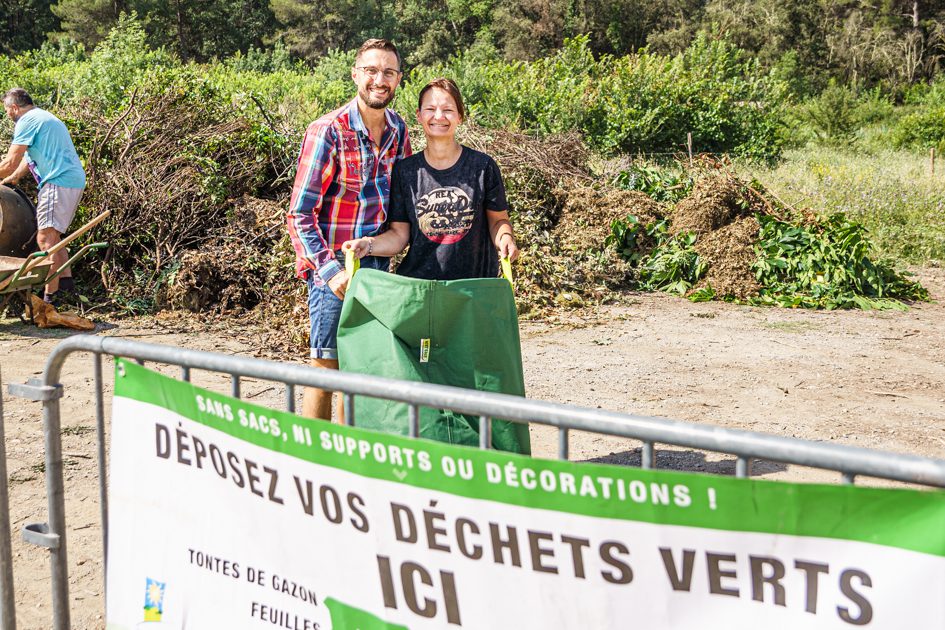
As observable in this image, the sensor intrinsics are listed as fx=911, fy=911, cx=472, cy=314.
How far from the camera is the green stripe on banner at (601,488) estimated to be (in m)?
1.39

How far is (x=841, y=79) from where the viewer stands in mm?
52688

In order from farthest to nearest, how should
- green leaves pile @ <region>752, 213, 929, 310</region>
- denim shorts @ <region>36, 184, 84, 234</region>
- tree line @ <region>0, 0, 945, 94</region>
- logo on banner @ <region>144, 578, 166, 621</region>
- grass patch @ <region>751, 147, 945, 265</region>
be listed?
tree line @ <region>0, 0, 945, 94</region>, grass patch @ <region>751, 147, 945, 265</region>, green leaves pile @ <region>752, 213, 929, 310</region>, denim shorts @ <region>36, 184, 84, 234</region>, logo on banner @ <region>144, 578, 166, 621</region>

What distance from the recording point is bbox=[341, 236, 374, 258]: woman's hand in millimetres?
3707

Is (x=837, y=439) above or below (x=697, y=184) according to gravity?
below

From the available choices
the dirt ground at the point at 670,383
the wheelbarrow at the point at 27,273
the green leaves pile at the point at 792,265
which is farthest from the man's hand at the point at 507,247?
the green leaves pile at the point at 792,265

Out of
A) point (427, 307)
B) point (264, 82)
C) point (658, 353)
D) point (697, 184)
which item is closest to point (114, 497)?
point (427, 307)

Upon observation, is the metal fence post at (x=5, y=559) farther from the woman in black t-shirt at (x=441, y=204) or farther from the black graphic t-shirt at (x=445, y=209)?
the black graphic t-shirt at (x=445, y=209)

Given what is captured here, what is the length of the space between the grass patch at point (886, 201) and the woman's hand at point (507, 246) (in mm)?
8659

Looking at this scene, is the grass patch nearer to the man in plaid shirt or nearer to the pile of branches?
the pile of branches

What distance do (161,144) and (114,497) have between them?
26.5 ft

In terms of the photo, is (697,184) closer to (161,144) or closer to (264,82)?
(161,144)

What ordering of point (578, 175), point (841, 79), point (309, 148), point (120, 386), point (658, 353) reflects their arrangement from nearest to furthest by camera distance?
point (120, 386) < point (309, 148) < point (658, 353) < point (578, 175) < point (841, 79)

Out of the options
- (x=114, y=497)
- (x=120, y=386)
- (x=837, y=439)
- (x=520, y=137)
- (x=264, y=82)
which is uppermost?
(x=264, y=82)

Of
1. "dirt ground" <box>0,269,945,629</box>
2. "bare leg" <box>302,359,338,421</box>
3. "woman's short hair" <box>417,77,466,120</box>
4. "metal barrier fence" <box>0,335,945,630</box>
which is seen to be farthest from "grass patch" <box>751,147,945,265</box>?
"metal barrier fence" <box>0,335,945,630</box>
